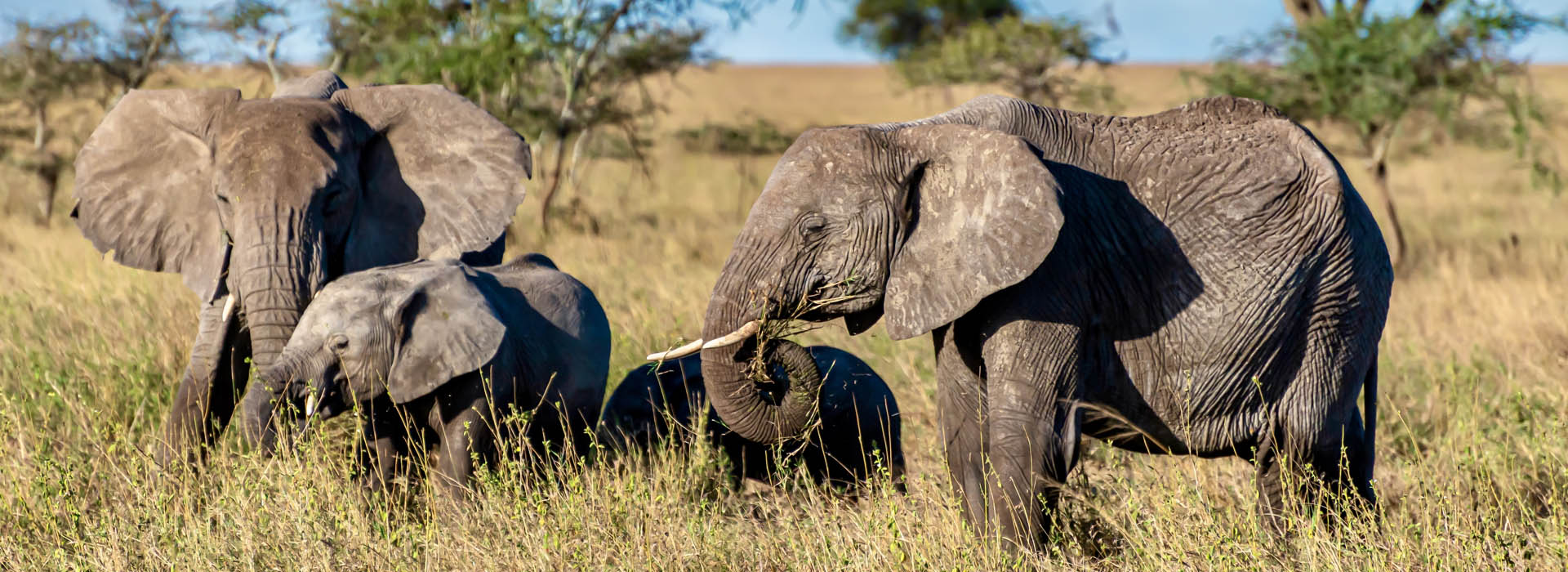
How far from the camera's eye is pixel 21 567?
14.2ft

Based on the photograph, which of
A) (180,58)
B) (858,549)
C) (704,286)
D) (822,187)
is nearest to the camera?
(822,187)

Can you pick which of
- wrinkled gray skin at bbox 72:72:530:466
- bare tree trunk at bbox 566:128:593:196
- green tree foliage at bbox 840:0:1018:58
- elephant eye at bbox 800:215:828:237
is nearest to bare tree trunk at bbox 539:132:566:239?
bare tree trunk at bbox 566:128:593:196

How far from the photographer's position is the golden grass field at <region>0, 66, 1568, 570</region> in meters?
4.11

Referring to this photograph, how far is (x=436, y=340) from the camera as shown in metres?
4.92

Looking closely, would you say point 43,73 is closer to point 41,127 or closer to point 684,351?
point 41,127

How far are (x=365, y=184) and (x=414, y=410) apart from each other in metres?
1.18

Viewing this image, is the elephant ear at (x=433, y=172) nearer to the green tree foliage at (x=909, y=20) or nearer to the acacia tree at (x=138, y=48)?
the acacia tree at (x=138, y=48)

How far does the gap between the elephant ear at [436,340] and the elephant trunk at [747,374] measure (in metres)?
1.12

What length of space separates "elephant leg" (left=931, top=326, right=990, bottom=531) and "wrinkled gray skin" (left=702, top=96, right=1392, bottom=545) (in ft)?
0.04

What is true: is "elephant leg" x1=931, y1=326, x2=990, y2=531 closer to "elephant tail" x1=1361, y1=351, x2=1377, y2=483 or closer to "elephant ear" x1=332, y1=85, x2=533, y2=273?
"elephant tail" x1=1361, y1=351, x2=1377, y2=483

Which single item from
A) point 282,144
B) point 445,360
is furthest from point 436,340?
point 282,144

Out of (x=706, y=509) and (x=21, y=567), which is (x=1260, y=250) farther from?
(x=21, y=567)

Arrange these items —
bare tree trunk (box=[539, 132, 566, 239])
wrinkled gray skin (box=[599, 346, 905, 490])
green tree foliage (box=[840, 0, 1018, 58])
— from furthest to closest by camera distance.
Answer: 1. green tree foliage (box=[840, 0, 1018, 58])
2. bare tree trunk (box=[539, 132, 566, 239])
3. wrinkled gray skin (box=[599, 346, 905, 490])

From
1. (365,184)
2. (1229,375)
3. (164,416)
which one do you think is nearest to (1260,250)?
(1229,375)
